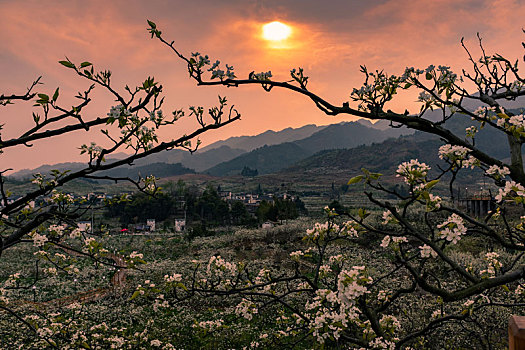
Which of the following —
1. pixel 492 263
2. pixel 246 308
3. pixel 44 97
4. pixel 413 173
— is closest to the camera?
pixel 413 173

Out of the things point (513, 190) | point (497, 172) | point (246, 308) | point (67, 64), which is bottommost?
point (246, 308)

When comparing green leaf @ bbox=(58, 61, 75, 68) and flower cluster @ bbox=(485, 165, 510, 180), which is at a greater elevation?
green leaf @ bbox=(58, 61, 75, 68)

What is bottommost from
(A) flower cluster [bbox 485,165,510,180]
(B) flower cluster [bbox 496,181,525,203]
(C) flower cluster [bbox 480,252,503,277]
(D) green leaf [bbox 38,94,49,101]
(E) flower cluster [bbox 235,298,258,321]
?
(E) flower cluster [bbox 235,298,258,321]

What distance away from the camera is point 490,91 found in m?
4.30

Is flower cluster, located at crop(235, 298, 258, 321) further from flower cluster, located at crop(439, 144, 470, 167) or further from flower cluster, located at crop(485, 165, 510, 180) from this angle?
flower cluster, located at crop(485, 165, 510, 180)

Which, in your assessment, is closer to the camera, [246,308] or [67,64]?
[67,64]

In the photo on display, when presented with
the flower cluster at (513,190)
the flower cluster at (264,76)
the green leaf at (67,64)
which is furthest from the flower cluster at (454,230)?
the green leaf at (67,64)

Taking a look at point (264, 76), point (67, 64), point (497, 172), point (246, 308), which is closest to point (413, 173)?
point (497, 172)

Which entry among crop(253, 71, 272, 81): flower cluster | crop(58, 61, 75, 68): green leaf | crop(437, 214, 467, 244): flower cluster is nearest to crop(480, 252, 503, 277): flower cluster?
crop(437, 214, 467, 244): flower cluster

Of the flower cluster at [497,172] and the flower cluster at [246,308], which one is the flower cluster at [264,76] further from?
the flower cluster at [246,308]

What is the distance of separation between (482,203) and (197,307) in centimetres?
3689

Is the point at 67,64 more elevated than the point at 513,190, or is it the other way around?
the point at 67,64

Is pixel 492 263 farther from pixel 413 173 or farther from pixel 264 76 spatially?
pixel 264 76

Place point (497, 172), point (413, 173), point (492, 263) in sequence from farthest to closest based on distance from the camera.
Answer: point (492, 263) < point (497, 172) < point (413, 173)
